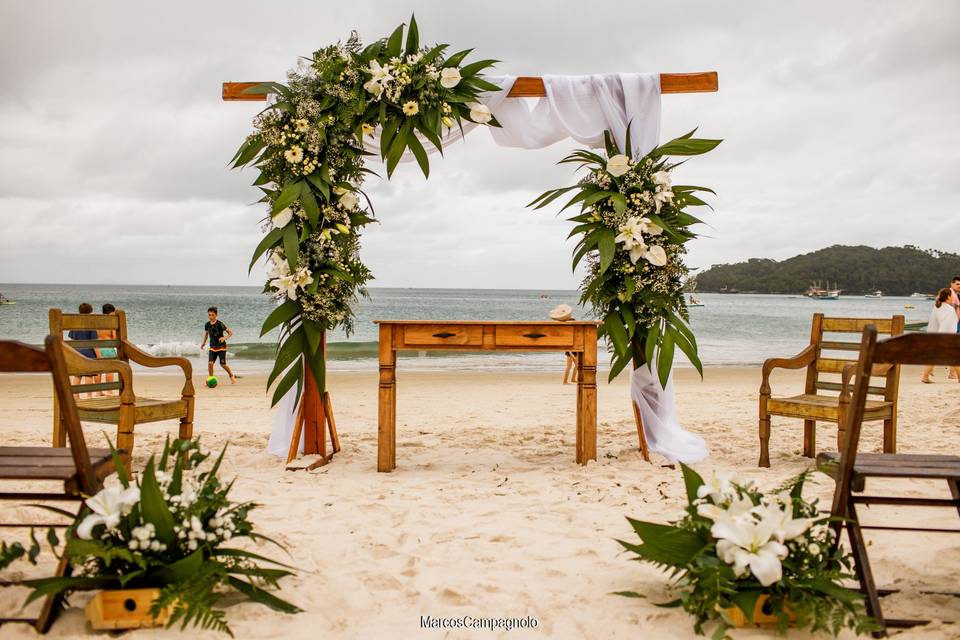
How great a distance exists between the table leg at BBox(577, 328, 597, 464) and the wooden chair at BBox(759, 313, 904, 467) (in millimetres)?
1177

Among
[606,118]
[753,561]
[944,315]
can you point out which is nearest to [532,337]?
[606,118]

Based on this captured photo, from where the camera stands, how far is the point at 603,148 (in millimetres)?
5438

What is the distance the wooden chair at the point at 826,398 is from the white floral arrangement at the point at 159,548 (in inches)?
146

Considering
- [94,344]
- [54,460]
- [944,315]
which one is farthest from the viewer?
[944,315]

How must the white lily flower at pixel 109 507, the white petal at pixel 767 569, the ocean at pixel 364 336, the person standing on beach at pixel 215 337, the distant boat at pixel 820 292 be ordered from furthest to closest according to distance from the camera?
1. the distant boat at pixel 820 292
2. the ocean at pixel 364 336
3. the person standing on beach at pixel 215 337
4. the white lily flower at pixel 109 507
5. the white petal at pixel 767 569

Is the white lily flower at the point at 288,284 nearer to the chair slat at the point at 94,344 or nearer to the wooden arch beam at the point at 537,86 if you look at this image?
the chair slat at the point at 94,344

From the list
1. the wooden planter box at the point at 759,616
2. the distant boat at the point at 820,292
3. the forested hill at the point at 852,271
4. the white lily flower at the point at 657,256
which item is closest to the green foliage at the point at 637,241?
the white lily flower at the point at 657,256

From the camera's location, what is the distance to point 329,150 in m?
4.96

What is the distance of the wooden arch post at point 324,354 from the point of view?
507 centimetres

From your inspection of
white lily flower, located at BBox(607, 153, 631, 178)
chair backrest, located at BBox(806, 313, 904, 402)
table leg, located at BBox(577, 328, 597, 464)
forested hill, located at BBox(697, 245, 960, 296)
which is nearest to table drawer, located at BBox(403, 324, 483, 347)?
table leg, located at BBox(577, 328, 597, 464)

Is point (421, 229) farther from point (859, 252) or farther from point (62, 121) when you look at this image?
point (859, 252)

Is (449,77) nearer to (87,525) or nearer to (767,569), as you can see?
(87,525)

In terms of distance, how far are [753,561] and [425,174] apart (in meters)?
3.66

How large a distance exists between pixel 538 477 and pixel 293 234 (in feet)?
7.73
